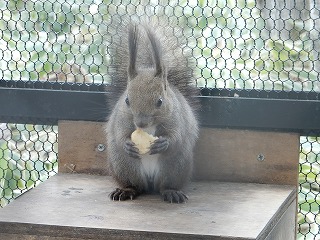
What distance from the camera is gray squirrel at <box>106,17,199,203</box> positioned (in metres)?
2.27

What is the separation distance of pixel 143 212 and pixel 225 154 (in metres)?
0.49

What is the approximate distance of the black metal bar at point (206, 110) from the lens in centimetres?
248

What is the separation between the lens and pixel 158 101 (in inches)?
89.4

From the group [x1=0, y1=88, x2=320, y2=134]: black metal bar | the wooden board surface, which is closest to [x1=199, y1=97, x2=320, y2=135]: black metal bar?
[x1=0, y1=88, x2=320, y2=134]: black metal bar

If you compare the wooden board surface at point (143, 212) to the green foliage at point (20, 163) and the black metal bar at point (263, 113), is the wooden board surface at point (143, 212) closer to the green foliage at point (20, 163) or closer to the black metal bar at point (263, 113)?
the black metal bar at point (263, 113)

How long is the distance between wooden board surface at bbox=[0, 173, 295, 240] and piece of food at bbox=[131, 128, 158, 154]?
0.15 metres

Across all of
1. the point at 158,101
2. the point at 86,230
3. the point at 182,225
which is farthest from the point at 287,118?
the point at 86,230

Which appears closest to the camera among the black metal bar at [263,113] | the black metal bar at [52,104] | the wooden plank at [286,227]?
the wooden plank at [286,227]

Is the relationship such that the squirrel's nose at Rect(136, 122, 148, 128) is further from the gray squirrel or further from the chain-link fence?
the chain-link fence

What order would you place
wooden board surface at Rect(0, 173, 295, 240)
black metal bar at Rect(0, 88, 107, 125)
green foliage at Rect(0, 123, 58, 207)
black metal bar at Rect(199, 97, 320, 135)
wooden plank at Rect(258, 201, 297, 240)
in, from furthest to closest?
1. green foliage at Rect(0, 123, 58, 207)
2. black metal bar at Rect(0, 88, 107, 125)
3. black metal bar at Rect(199, 97, 320, 135)
4. wooden plank at Rect(258, 201, 297, 240)
5. wooden board surface at Rect(0, 173, 295, 240)

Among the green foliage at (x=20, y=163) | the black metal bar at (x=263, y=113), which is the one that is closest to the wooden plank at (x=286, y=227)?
the black metal bar at (x=263, y=113)

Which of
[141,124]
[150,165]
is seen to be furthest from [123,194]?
[141,124]

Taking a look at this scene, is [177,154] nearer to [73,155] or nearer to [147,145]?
[147,145]

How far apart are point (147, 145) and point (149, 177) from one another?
0.15 metres
